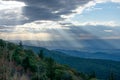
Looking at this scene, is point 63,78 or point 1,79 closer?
point 1,79

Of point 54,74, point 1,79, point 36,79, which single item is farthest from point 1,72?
point 54,74

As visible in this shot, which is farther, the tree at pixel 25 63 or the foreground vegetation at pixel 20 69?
the tree at pixel 25 63

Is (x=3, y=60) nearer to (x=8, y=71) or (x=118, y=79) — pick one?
(x=8, y=71)

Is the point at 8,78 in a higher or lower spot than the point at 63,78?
higher

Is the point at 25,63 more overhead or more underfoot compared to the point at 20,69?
more overhead

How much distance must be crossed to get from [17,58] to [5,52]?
58.9 ft

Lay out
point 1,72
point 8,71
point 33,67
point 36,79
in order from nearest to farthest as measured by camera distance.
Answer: point 8,71, point 1,72, point 36,79, point 33,67

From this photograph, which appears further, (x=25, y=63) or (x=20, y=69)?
(x=25, y=63)

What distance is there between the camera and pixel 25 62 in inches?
1296

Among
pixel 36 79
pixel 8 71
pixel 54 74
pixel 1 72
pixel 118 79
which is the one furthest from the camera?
pixel 118 79

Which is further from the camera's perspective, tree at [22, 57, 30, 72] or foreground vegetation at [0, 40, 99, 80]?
tree at [22, 57, 30, 72]

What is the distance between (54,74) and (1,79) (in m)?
21.2

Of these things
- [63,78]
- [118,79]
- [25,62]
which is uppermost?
[25,62]

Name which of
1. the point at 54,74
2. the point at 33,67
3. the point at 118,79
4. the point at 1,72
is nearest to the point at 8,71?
the point at 1,72
